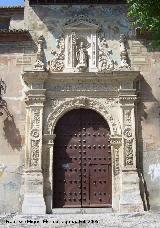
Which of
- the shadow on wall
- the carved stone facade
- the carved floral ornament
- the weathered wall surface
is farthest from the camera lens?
the carved floral ornament

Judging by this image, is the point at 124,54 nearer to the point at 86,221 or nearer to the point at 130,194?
the point at 130,194

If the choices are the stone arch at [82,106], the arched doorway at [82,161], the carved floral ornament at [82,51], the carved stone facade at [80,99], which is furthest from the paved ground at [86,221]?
the carved floral ornament at [82,51]

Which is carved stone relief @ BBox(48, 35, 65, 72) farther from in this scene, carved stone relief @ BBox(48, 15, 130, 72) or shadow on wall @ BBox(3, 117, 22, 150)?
shadow on wall @ BBox(3, 117, 22, 150)

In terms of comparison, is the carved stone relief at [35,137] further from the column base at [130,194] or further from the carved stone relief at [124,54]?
the carved stone relief at [124,54]

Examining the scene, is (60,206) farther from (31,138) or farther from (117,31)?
(117,31)

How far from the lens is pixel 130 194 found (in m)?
11.6

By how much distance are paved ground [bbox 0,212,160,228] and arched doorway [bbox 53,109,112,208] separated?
1248mm

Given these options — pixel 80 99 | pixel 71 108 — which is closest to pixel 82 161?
pixel 71 108

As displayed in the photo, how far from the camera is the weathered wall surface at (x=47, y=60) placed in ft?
→ 39.3

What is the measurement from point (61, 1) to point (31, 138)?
4514 mm

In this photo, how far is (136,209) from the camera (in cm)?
1135

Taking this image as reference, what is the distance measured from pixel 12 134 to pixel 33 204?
84.8 inches

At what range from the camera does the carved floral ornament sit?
12.7 metres

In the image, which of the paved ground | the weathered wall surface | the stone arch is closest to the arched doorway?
the stone arch
